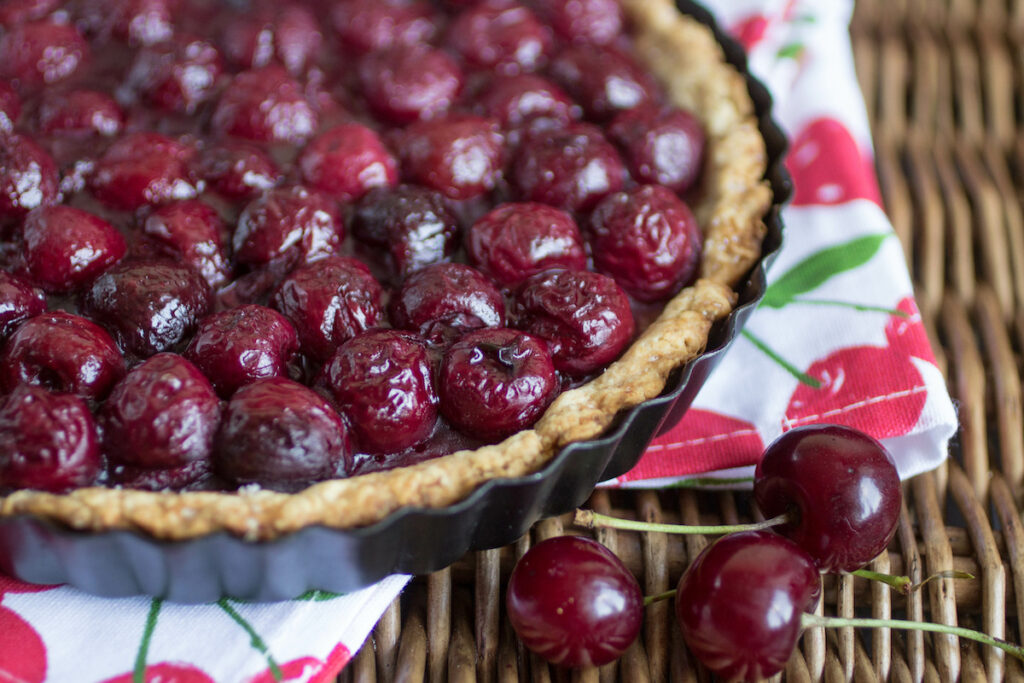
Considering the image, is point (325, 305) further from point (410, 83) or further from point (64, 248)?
point (410, 83)

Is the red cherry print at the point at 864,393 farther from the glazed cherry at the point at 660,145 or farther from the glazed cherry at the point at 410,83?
the glazed cherry at the point at 410,83

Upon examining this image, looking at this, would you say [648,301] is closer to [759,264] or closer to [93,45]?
[759,264]

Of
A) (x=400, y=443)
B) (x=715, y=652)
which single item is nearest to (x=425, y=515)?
(x=400, y=443)

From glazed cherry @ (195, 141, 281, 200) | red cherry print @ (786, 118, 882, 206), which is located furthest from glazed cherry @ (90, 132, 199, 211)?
red cherry print @ (786, 118, 882, 206)

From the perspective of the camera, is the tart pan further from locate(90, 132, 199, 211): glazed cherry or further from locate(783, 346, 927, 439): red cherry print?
locate(90, 132, 199, 211): glazed cherry

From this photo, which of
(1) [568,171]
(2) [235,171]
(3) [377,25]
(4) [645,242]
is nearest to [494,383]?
(4) [645,242]

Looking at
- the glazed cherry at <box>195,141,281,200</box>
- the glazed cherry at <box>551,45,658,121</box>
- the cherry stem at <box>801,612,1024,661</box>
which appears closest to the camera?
the cherry stem at <box>801,612,1024,661</box>
